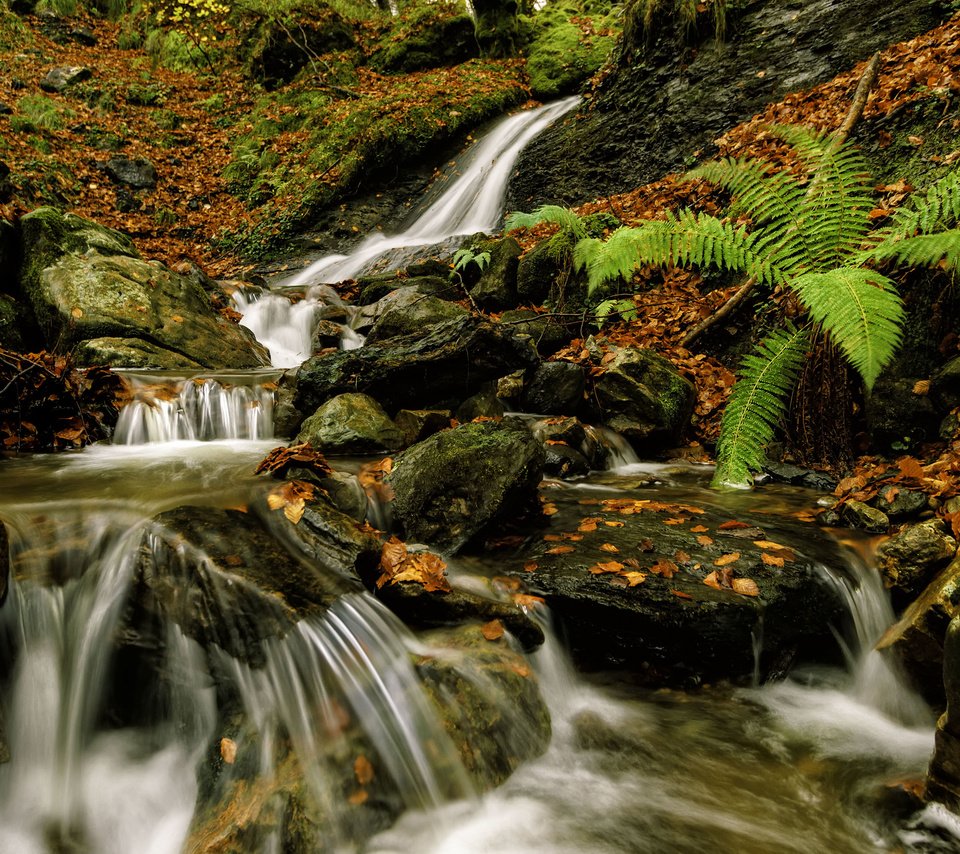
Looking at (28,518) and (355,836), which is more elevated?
(28,518)

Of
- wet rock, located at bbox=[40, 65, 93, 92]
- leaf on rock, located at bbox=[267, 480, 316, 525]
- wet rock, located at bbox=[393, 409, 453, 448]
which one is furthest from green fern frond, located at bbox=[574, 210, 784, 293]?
wet rock, located at bbox=[40, 65, 93, 92]

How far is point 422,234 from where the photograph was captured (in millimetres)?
11234

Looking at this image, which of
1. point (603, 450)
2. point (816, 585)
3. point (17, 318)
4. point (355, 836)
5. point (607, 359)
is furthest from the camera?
point (17, 318)

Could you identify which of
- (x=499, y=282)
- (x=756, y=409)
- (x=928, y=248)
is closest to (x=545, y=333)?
(x=499, y=282)

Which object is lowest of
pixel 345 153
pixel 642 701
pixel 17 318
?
pixel 642 701

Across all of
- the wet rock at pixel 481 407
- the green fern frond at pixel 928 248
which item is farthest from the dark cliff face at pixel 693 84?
the wet rock at pixel 481 407

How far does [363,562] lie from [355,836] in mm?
1178

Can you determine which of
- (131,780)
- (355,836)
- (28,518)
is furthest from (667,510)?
(28,518)

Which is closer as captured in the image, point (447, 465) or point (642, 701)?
point (642, 701)

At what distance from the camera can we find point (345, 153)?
40.1 ft

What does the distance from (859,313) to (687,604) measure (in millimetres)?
2120

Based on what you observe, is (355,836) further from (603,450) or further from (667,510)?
(603,450)

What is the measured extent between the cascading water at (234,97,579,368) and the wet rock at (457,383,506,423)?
3869 millimetres

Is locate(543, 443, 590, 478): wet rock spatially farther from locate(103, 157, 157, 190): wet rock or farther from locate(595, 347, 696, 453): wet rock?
locate(103, 157, 157, 190): wet rock
